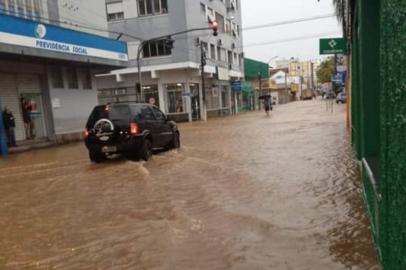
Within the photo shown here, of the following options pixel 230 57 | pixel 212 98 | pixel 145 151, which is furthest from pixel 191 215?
pixel 230 57

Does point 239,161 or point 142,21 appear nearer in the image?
point 239,161

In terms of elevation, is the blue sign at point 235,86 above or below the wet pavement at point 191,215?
above

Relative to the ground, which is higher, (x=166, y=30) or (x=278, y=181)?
(x=166, y=30)

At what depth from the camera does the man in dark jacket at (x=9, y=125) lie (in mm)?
19234

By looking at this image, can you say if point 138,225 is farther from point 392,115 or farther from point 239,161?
point 239,161

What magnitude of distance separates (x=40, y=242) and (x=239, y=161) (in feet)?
24.3

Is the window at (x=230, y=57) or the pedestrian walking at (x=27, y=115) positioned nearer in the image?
the pedestrian walking at (x=27, y=115)

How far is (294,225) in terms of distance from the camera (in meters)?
6.46

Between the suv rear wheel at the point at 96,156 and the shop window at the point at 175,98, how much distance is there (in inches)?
1037

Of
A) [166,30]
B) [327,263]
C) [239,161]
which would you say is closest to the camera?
[327,263]

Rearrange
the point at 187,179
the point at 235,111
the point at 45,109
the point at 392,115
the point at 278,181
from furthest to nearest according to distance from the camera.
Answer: the point at 235,111, the point at 45,109, the point at 187,179, the point at 278,181, the point at 392,115

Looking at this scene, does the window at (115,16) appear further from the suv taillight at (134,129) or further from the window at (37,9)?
the suv taillight at (134,129)

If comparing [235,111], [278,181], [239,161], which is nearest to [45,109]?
[239,161]

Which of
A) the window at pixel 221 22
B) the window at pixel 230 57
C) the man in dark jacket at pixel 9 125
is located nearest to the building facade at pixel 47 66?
the man in dark jacket at pixel 9 125
